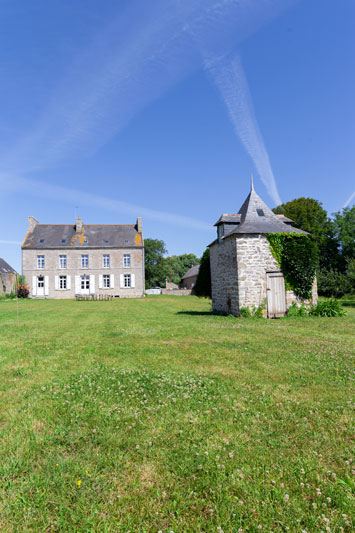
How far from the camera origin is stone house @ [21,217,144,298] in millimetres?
34125

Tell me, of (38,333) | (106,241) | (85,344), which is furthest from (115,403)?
(106,241)

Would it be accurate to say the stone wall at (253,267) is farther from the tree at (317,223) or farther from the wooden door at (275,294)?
the tree at (317,223)

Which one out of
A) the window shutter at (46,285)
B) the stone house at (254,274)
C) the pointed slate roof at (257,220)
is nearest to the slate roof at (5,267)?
the window shutter at (46,285)

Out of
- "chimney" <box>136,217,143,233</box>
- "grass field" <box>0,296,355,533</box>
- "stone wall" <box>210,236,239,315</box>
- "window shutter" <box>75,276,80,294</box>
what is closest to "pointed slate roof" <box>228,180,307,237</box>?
"stone wall" <box>210,236,239,315</box>

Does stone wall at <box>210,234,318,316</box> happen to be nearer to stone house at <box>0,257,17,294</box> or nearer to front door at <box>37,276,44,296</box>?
front door at <box>37,276,44,296</box>

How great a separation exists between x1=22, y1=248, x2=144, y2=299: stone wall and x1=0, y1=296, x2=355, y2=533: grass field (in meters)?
29.6

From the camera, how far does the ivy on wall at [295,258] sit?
1372 centimetres

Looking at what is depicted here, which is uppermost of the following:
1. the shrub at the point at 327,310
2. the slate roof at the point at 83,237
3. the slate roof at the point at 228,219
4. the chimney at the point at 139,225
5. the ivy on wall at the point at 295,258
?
the chimney at the point at 139,225

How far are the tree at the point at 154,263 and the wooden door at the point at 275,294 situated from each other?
43096 millimetres

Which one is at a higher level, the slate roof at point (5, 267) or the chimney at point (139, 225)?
the chimney at point (139, 225)

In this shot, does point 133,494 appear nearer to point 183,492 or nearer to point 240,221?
point 183,492

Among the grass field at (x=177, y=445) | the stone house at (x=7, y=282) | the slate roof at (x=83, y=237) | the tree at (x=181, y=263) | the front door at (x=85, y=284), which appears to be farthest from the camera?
the tree at (x=181, y=263)

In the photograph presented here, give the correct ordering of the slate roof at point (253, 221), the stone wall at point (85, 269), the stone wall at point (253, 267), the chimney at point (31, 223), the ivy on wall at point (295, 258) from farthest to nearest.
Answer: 1. the chimney at point (31, 223)
2. the stone wall at point (85, 269)
3. the slate roof at point (253, 221)
4. the ivy on wall at point (295, 258)
5. the stone wall at point (253, 267)

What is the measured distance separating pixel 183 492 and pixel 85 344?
5.89 meters
